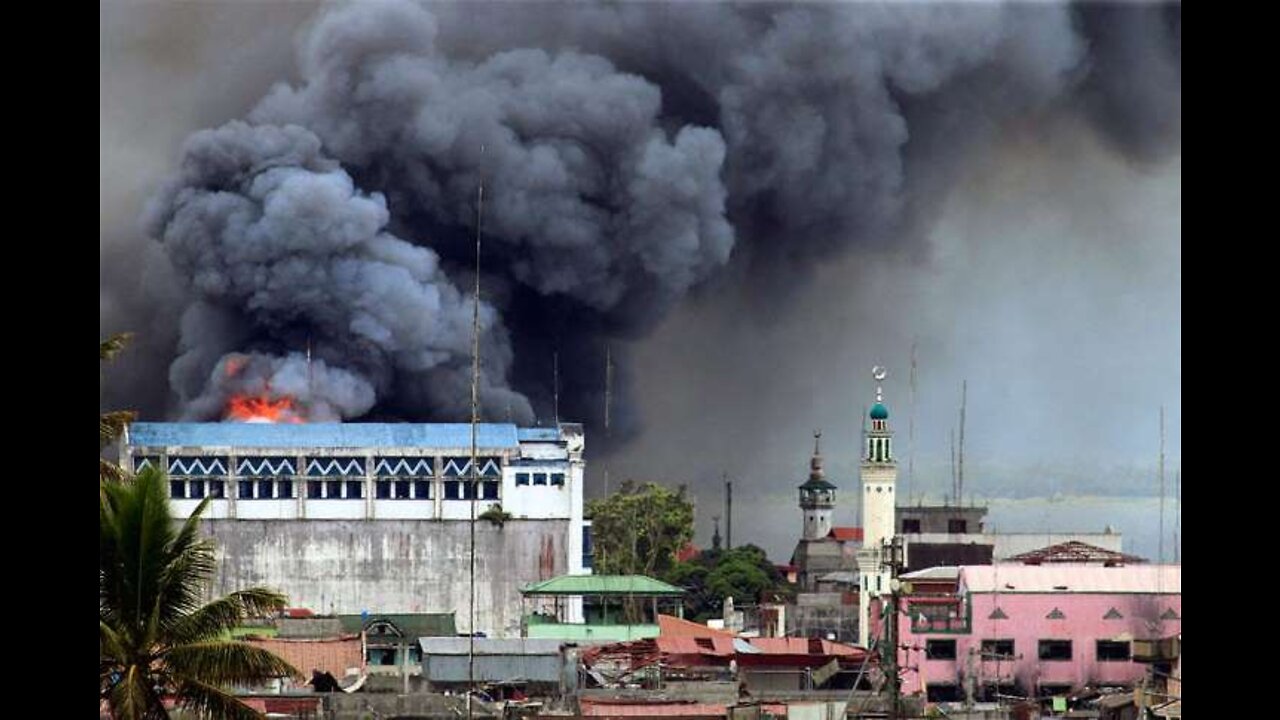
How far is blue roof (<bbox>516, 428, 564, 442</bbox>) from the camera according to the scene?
44062 mm

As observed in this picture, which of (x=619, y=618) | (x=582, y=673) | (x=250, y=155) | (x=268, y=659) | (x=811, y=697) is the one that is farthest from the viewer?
(x=250, y=155)

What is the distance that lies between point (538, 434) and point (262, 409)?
5589 millimetres

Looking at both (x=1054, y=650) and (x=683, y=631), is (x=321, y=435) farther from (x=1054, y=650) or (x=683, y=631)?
(x=1054, y=650)

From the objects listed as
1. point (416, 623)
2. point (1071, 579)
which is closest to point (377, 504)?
point (416, 623)

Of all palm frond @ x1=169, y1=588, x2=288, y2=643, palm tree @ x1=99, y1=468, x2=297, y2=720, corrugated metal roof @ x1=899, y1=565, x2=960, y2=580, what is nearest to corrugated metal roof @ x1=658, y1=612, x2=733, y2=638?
corrugated metal roof @ x1=899, y1=565, x2=960, y2=580

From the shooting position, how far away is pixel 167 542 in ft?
30.6

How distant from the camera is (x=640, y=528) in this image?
158 feet

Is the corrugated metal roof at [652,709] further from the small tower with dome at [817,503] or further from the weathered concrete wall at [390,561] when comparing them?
the small tower with dome at [817,503]

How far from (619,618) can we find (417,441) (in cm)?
825

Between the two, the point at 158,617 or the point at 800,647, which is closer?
the point at 158,617

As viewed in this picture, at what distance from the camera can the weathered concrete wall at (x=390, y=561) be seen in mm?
41125

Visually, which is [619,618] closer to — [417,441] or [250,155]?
[417,441]

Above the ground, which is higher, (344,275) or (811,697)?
(344,275)

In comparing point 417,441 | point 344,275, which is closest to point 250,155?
point 344,275
